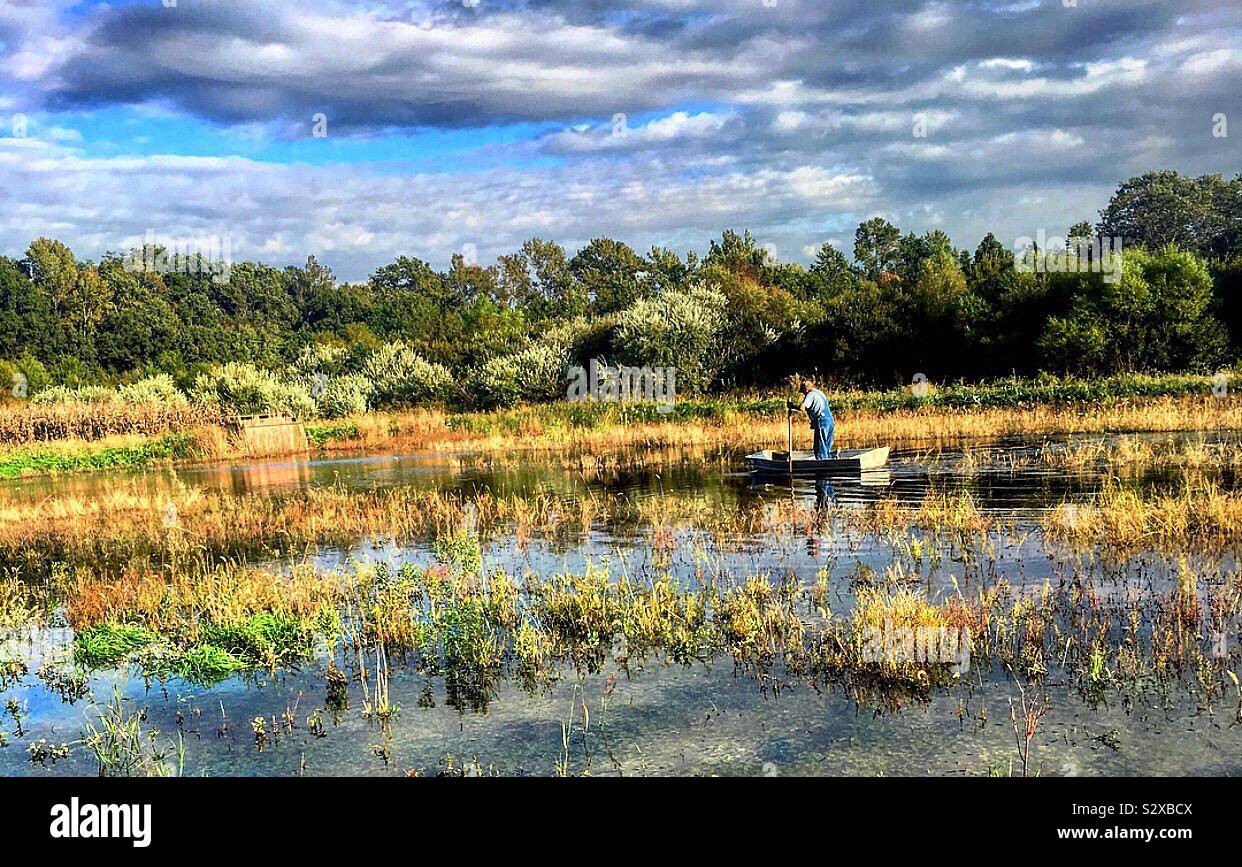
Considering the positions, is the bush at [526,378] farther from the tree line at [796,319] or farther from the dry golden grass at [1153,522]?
the dry golden grass at [1153,522]

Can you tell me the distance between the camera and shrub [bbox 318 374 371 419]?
5006cm

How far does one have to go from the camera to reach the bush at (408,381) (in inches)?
2041

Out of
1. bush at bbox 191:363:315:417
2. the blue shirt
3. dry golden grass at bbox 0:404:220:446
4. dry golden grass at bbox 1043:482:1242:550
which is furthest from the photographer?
bush at bbox 191:363:315:417

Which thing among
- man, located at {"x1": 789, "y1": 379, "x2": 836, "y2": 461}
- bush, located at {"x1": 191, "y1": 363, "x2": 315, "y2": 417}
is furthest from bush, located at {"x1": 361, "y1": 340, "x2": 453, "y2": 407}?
man, located at {"x1": 789, "y1": 379, "x2": 836, "y2": 461}

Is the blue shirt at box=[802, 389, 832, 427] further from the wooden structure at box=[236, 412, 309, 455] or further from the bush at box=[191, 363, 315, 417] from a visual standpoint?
the bush at box=[191, 363, 315, 417]

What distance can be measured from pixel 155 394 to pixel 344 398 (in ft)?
33.5

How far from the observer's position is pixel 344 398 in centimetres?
5025

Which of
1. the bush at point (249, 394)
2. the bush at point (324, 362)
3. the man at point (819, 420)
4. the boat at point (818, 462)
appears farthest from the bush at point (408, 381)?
the man at point (819, 420)

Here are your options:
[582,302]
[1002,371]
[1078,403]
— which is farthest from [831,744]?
[582,302]

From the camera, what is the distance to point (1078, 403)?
3488 centimetres

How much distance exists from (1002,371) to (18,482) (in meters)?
39.1

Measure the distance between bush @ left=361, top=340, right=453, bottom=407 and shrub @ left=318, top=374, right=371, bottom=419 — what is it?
95cm

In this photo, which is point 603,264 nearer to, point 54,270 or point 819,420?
point 54,270
